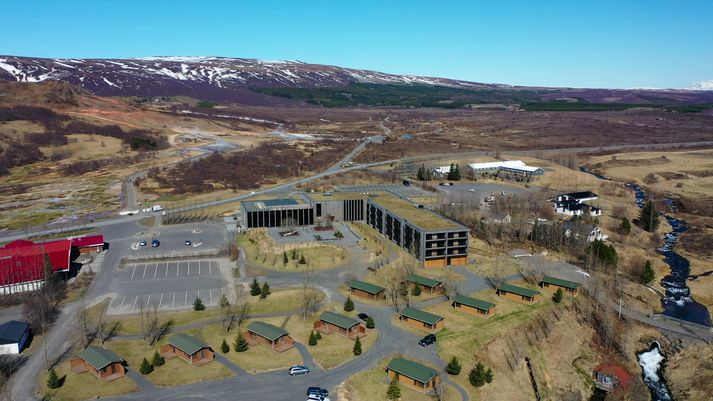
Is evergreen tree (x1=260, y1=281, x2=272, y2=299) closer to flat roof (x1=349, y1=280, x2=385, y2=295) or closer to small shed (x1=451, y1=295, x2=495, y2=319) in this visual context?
flat roof (x1=349, y1=280, x2=385, y2=295)

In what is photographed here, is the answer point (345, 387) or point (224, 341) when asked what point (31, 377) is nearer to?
point (224, 341)

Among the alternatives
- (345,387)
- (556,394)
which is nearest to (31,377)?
(345,387)

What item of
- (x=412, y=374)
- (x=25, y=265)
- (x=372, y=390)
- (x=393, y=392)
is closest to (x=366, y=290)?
(x=412, y=374)

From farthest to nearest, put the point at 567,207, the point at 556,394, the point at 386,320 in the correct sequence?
the point at 567,207 → the point at 386,320 → the point at 556,394

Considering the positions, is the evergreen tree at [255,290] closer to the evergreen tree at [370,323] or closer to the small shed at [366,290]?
the small shed at [366,290]

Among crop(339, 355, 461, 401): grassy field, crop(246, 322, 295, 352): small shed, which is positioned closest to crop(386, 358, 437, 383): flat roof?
crop(339, 355, 461, 401): grassy field

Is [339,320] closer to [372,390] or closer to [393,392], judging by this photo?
[372,390]
